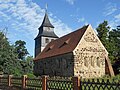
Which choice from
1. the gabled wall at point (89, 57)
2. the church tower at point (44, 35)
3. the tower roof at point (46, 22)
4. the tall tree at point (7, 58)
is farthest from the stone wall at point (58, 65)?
the tower roof at point (46, 22)

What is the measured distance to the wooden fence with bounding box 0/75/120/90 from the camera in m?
A: 9.84

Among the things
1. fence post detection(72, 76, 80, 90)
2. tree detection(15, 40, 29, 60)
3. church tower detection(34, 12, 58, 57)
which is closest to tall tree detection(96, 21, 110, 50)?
church tower detection(34, 12, 58, 57)

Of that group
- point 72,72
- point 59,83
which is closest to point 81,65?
point 72,72

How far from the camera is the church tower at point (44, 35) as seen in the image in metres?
62.0

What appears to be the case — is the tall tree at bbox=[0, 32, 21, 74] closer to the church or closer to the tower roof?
the church

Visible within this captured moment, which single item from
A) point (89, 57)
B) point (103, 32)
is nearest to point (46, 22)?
point (103, 32)

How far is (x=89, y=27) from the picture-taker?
132 feet

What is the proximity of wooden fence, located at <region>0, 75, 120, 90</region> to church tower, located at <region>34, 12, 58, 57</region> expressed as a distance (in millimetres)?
41178

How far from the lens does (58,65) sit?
43812 millimetres

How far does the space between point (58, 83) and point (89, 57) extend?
87.6 ft

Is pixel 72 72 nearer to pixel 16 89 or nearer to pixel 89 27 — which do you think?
pixel 89 27

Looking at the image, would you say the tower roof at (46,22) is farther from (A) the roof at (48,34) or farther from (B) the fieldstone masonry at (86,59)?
(B) the fieldstone masonry at (86,59)

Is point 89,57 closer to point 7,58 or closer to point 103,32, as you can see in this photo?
point 7,58

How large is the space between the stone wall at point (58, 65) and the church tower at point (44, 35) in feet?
27.5
